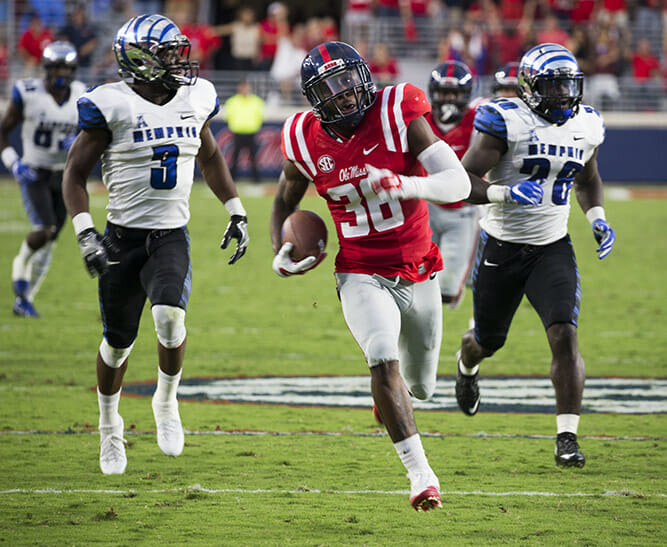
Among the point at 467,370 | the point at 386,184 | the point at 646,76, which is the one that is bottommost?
the point at 646,76

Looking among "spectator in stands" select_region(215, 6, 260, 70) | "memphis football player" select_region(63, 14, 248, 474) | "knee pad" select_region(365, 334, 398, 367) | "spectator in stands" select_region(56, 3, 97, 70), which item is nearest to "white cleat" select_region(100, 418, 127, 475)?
"memphis football player" select_region(63, 14, 248, 474)

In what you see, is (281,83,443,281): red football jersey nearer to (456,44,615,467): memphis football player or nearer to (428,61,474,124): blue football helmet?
(456,44,615,467): memphis football player

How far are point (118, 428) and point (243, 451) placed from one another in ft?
1.98

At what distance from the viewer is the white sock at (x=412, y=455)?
3.79 m

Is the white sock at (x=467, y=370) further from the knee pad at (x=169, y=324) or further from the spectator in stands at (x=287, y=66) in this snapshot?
the spectator in stands at (x=287, y=66)

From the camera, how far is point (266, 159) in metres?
19.5

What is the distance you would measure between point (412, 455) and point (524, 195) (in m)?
1.19

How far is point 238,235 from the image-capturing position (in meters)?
4.90

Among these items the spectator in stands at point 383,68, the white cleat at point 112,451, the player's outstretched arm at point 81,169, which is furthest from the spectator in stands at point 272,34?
the white cleat at point 112,451

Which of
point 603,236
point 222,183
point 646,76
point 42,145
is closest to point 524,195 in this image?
point 603,236

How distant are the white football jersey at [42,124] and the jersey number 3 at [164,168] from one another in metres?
3.97

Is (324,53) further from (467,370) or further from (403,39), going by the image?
(403,39)

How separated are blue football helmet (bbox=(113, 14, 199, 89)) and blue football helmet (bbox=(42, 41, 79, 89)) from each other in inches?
148

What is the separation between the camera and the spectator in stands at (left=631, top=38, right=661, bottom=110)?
20.1m
